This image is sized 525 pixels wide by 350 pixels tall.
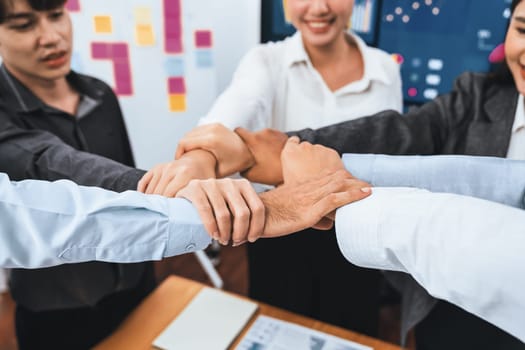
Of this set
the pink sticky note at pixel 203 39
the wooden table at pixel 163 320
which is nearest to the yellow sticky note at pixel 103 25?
the pink sticky note at pixel 203 39

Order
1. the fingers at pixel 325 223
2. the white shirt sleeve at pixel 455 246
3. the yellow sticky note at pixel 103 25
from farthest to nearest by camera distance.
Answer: the yellow sticky note at pixel 103 25, the fingers at pixel 325 223, the white shirt sleeve at pixel 455 246

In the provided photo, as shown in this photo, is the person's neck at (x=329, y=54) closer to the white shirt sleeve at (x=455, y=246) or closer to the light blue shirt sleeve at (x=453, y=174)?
the light blue shirt sleeve at (x=453, y=174)

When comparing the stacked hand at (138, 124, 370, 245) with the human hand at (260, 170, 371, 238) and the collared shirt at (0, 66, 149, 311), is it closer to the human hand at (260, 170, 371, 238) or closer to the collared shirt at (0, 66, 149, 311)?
the human hand at (260, 170, 371, 238)

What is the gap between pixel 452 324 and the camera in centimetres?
107

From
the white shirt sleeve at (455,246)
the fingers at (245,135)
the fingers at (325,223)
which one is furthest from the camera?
the fingers at (245,135)

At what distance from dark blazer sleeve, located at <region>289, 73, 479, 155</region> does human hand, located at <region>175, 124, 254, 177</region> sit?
141 mm

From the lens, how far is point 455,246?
0.60 metres

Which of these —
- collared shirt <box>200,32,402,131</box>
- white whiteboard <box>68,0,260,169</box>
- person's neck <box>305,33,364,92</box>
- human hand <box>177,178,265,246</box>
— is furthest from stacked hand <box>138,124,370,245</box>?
white whiteboard <box>68,0,260,169</box>

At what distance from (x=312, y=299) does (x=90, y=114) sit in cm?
87

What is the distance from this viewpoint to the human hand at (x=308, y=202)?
2.57 ft

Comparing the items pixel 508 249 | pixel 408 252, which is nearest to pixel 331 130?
pixel 408 252

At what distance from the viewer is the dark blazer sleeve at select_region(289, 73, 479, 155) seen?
3.48 feet

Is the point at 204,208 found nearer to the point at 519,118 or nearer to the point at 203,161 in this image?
the point at 203,161

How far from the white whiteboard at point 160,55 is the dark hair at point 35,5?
0.89m
